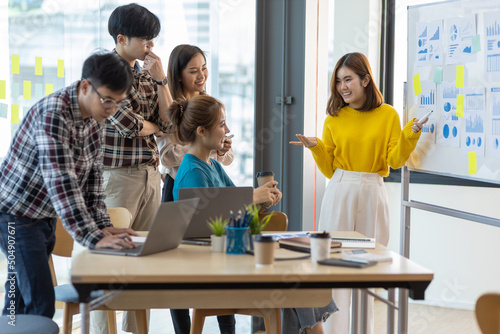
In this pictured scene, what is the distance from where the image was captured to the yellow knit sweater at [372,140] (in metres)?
3.18

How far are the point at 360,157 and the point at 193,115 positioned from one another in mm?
1100

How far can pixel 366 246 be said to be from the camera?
2230mm

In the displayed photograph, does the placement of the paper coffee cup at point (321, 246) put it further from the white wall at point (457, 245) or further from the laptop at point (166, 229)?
the white wall at point (457, 245)

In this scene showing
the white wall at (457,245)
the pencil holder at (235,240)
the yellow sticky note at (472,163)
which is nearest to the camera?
the pencil holder at (235,240)

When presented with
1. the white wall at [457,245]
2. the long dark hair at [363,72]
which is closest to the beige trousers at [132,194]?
the long dark hair at [363,72]

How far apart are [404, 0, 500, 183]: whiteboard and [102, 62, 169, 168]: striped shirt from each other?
1421mm

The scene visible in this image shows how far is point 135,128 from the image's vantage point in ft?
9.13

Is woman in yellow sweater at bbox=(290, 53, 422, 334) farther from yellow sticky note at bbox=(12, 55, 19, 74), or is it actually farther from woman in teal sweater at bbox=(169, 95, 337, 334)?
yellow sticky note at bbox=(12, 55, 19, 74)

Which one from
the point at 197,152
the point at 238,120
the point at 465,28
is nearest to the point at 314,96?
the point at 238,120

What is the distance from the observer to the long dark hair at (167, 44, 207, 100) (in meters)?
3.08

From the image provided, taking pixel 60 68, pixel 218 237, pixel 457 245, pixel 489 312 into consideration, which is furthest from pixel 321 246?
pixel 457 245

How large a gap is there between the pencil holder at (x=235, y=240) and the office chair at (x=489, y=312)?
0.82 m

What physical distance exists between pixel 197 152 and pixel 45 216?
2.41 ft

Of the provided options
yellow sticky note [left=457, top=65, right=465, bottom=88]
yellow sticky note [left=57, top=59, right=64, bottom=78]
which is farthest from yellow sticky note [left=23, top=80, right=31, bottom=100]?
yellow sticky note [left=457, top=65, right=465, bottom=88]
